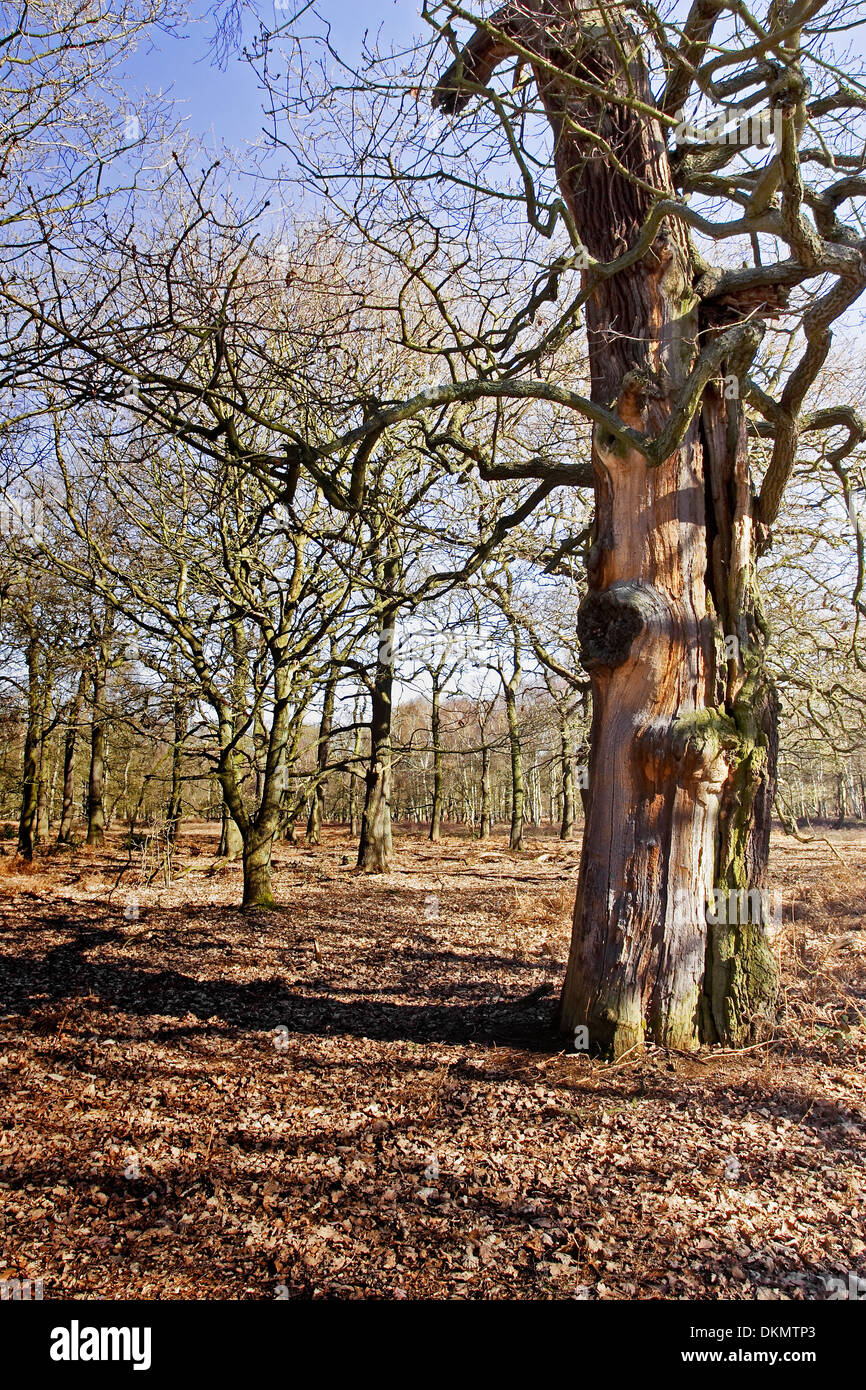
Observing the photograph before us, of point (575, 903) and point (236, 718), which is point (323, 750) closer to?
point (236, 718)

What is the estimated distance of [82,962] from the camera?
7.11 meters

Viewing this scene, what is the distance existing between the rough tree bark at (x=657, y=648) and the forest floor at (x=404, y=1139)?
0.44 metres

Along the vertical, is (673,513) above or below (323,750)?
above

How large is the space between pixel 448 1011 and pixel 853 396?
377 inches

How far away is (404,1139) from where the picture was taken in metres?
3.57

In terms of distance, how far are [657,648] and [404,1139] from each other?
2.95 metres

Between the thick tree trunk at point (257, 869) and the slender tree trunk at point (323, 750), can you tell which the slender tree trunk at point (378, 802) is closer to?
the slender tree trunk at point (323, 750)

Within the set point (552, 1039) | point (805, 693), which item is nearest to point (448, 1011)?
point (552, 1039)

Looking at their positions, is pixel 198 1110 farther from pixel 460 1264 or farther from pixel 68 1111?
pixel 460 1264

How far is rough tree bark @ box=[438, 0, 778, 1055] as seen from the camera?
14.1 feet

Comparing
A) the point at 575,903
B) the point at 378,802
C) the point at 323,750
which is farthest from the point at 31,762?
the point at 575,903

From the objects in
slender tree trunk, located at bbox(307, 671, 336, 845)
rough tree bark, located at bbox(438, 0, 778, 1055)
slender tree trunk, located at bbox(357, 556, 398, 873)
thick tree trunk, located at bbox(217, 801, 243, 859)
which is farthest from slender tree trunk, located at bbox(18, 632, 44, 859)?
rough tree bark, located at bbox(438, 0, 778, 1055)

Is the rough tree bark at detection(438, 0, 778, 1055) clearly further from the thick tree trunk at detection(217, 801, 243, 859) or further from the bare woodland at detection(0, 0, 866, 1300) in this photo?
the thick tree trunk at detection(217, 801, 243, 859)

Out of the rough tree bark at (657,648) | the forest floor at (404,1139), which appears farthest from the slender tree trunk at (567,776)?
the rough tree bark at (657,648)
